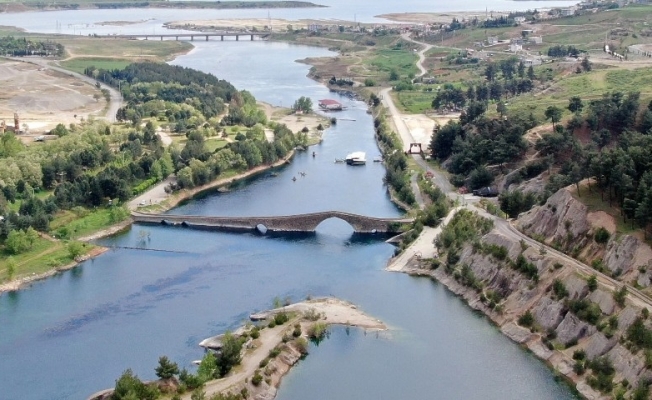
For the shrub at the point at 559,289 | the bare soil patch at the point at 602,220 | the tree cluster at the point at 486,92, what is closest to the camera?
the shrub at the point at 559,289

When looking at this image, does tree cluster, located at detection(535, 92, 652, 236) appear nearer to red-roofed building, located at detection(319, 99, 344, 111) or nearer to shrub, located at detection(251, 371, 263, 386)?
shrub, located at detection(251, 371, 263, 386)

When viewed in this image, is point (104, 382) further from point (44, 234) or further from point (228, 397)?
point (44, 234)

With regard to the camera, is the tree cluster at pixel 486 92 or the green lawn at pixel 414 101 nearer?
the tree cluster at pixel 486 92

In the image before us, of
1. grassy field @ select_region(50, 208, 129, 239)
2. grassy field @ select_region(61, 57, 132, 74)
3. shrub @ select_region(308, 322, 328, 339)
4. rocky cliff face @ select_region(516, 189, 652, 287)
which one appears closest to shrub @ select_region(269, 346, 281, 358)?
shrub @ select_region(308, 322, 328, 339)

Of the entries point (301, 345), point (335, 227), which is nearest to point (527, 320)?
point (301, 345)

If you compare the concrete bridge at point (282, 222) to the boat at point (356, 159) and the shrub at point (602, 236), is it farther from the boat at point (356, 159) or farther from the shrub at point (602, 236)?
the boat at point (356, 159)

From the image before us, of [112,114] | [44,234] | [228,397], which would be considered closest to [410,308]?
[228,397]

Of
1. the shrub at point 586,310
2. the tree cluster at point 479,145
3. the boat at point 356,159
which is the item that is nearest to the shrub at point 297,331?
the shrub at point 586,310
